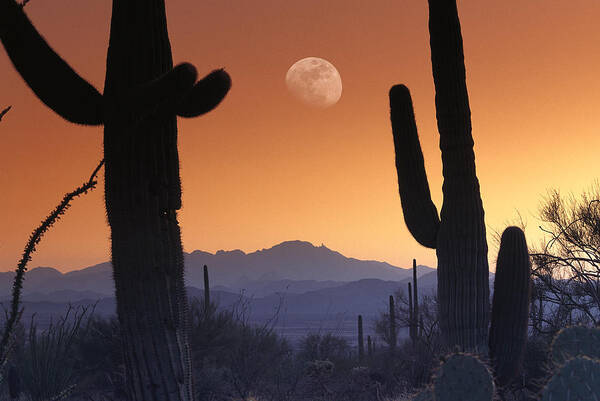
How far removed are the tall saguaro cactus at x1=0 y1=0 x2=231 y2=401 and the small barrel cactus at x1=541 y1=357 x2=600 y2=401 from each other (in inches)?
135

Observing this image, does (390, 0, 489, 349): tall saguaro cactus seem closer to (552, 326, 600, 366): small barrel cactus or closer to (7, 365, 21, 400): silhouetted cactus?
(552, 326, 600, 366): small barrel cactus

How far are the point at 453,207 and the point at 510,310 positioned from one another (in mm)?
1971

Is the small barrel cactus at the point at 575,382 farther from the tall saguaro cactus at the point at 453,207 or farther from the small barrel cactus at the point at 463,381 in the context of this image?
the tall saguaro cactus at the point at 453,207

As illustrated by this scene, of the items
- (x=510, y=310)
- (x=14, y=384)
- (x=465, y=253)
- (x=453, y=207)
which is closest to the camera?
(x=510, y=310)

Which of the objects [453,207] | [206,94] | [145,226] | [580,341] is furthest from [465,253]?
[145,226]

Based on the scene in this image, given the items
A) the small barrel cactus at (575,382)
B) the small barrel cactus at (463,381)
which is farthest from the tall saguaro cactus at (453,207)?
the small barrel cactus at (575,382)

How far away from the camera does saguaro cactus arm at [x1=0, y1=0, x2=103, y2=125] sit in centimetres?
670

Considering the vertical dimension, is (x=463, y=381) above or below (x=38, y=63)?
below

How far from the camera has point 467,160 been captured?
470 inches

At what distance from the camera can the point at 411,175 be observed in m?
12.9

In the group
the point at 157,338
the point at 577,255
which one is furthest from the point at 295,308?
the point at 157,338

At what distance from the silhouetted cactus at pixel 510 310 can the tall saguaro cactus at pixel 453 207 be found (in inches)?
9.6

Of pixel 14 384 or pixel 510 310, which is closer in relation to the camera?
pixel 510 310

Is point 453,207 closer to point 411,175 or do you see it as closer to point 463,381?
point 411,175
